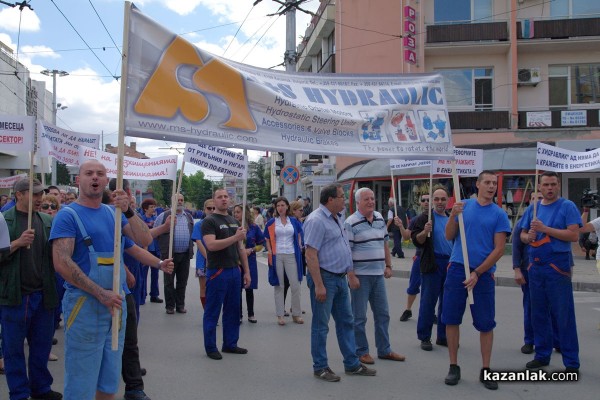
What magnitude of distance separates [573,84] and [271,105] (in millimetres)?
22774

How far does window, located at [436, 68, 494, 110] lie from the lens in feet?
82.0

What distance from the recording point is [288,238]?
30.8 feet

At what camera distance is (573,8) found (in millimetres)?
24578

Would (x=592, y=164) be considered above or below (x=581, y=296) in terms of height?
above

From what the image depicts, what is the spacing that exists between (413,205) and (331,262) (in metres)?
18.8

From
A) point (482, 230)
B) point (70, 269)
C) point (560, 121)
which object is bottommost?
point (70, 269)

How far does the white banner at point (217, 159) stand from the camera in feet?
27.2

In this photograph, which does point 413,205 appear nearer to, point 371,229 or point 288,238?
point 288,238

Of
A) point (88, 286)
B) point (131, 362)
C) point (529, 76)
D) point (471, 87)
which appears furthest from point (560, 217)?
point (529, 76)

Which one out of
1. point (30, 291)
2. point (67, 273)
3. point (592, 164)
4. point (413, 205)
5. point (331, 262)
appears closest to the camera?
point (67, 273)

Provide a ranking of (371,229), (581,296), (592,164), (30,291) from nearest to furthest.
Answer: (30,291)
(371,229)
(592,164)
(581,296)

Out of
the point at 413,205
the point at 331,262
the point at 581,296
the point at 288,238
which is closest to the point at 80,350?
the point at 331,262

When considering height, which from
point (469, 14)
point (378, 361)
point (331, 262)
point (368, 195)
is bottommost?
point (378, 361)

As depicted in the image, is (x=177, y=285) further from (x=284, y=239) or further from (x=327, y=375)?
(x=327, y=375)
